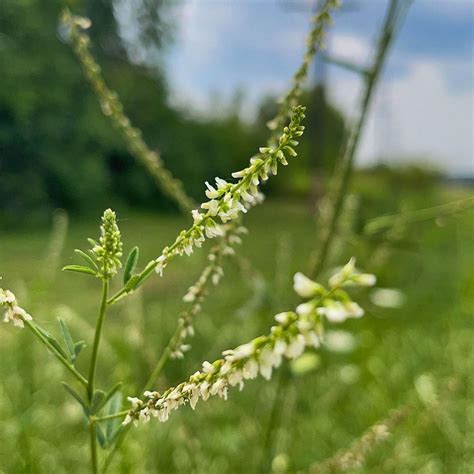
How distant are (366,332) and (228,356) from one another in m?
1.47

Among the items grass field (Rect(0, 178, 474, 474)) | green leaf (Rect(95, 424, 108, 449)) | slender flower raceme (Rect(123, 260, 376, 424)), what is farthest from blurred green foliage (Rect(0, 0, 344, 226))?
slender flower raceme (Rect(123, 260, 376, 424))

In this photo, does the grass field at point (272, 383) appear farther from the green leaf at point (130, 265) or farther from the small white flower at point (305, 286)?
the small white flower at point (305, 286)

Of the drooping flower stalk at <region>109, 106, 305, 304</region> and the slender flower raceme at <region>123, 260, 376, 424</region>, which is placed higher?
the drooping flower stalk at <region>109, 106, 305, 304</region>

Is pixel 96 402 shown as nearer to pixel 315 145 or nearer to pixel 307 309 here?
pixel 307 309

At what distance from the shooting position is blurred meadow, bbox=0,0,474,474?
2.31ft

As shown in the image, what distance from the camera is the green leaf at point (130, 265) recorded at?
0.26 meters

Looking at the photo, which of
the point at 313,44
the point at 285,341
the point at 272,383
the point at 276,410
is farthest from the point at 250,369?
the point at 272,383

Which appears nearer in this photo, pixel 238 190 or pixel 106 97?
pixel 238 190

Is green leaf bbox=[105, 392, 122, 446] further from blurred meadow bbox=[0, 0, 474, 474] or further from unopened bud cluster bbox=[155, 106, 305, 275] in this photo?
unopened bud cluster bbox=[155, 106, 305, 275]

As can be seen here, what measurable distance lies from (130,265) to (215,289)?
1.09 feet

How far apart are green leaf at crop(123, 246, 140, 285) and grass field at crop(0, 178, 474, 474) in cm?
2

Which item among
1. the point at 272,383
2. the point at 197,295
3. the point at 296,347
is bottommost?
the point at 296,347

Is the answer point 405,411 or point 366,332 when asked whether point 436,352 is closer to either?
point 366,332

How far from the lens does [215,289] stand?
0.59 metres
